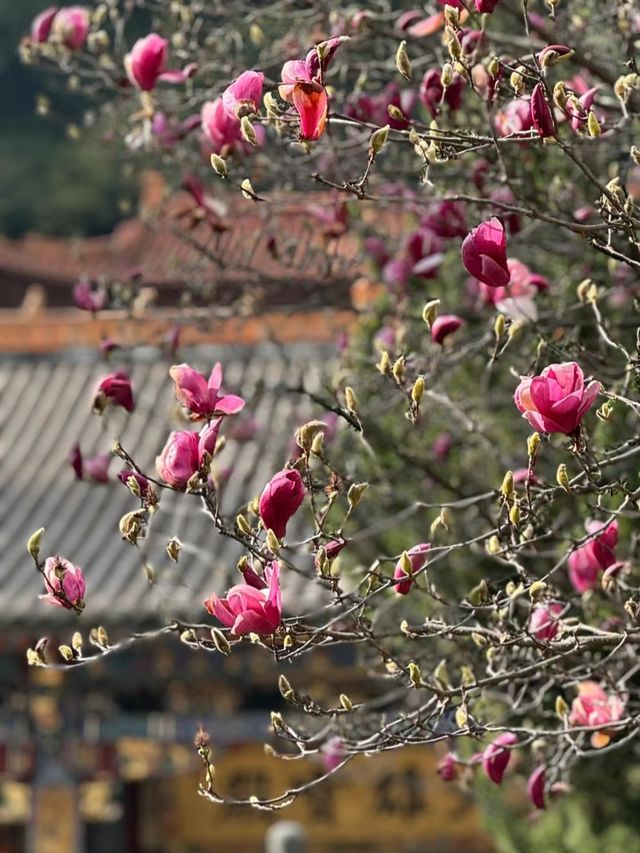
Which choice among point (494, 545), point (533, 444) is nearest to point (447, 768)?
point (494, 545)

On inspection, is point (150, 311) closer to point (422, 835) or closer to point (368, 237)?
point (368, 237)

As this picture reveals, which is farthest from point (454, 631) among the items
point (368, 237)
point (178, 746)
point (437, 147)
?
point (178, 746)

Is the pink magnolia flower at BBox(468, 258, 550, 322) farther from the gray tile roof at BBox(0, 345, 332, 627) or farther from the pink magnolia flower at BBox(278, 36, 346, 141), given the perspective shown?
the gray tile roof at BBox(0, 345, 332, 627)

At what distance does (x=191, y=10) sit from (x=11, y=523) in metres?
5.24

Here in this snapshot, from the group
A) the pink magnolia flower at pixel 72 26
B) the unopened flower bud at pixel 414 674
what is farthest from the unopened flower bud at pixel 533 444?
the pink magnolia flower at pixel 72 26

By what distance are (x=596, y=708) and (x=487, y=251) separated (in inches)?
35.9

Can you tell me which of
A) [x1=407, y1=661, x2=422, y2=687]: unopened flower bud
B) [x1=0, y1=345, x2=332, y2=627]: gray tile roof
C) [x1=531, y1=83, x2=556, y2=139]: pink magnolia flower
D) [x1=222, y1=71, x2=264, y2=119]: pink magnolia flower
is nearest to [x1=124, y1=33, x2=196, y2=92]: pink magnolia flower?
[x1=222, y1=71, x2=264, y2=119]: pink magnolia flower

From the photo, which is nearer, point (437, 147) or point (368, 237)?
point (437, 147)

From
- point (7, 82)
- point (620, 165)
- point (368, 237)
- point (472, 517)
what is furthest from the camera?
point (7, 82)

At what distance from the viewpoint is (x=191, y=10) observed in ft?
12.7

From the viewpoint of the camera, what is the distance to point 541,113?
7.22ft

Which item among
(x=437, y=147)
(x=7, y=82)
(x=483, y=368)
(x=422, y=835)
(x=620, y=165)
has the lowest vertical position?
(x=7, y=82)

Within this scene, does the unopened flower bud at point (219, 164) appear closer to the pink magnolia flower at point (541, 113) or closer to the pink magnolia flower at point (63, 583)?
the pink magnolia flower at point (541, 113)

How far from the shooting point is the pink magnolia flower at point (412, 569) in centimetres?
224
